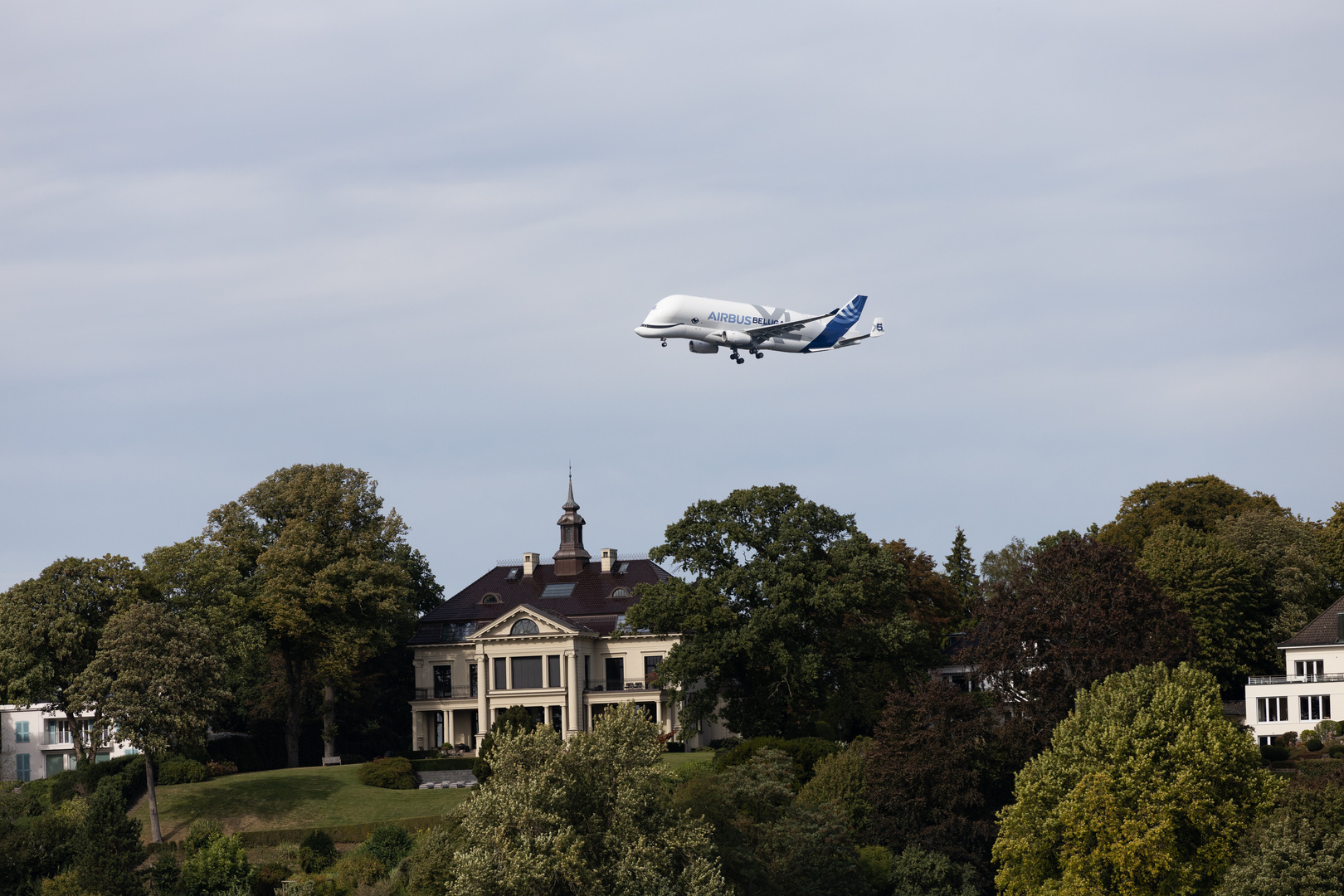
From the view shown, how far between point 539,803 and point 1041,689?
2655 cm

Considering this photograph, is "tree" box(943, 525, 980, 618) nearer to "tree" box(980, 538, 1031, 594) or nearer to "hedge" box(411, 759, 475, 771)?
"tree" box(980, 538, 1031, 594)

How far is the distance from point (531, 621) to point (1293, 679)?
138 ft

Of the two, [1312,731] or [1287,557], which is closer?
[1312,731]

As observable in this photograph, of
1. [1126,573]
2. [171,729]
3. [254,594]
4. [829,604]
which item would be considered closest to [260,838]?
[171,729]

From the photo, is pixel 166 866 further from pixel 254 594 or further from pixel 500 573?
pixel 500 573

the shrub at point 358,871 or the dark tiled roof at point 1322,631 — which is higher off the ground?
the dark tiled roof at point 1322,631

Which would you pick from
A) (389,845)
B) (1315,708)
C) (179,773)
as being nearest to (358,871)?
(389,845)

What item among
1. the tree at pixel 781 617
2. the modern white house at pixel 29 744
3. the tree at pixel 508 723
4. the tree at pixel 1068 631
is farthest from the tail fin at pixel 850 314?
the modern white house at pixel 29 744

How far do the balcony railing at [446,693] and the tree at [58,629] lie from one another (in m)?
23.8

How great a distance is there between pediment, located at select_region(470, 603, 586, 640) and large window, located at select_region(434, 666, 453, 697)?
3.99 m

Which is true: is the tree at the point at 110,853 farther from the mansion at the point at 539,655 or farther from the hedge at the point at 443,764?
the mansion at the point at 539,655

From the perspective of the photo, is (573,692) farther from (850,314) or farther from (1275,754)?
(1275,754)

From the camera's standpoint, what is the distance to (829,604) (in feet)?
238

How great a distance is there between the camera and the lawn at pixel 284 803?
219ft
